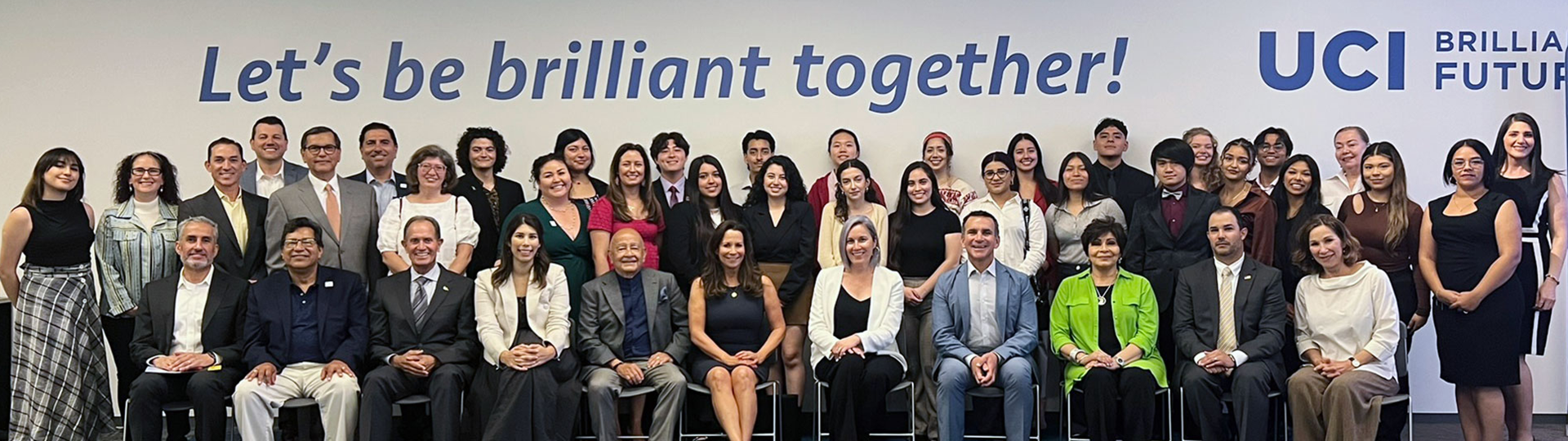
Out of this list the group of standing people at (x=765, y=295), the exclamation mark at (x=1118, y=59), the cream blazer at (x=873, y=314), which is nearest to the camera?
the group of standing people at (x=765, y=295)

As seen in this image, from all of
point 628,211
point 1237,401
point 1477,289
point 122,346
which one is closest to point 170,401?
point 122,346

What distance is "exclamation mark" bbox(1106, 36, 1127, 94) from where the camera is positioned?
21.8 feet

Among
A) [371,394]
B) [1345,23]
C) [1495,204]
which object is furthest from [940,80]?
[371,394]

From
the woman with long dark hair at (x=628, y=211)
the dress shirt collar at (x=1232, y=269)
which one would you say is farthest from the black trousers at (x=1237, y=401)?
the woman with long dark hair at (x=628, y=211)

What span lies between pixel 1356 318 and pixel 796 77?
291 centimetres

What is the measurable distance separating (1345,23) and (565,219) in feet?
12.8

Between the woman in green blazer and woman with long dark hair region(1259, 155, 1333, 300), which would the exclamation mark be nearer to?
woman with long dark hair region(1259, 155, 1333, 300)

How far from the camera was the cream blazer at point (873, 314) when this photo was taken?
210 inches

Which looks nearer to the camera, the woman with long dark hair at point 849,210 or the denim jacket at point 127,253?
the denim jacket at point 127,253

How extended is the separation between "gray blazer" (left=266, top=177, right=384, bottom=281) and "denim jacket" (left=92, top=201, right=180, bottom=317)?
43cm

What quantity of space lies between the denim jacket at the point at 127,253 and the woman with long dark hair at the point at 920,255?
306 centimetres

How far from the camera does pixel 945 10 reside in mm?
6742

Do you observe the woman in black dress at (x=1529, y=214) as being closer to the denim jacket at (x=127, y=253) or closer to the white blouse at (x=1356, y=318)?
the white blouse at (x=1356, y=318)

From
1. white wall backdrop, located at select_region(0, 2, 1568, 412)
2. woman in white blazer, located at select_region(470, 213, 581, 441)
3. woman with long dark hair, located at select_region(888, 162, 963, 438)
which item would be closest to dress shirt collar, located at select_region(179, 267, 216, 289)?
woman in white blazer, located at select_region(470, 213, 581, 441)
